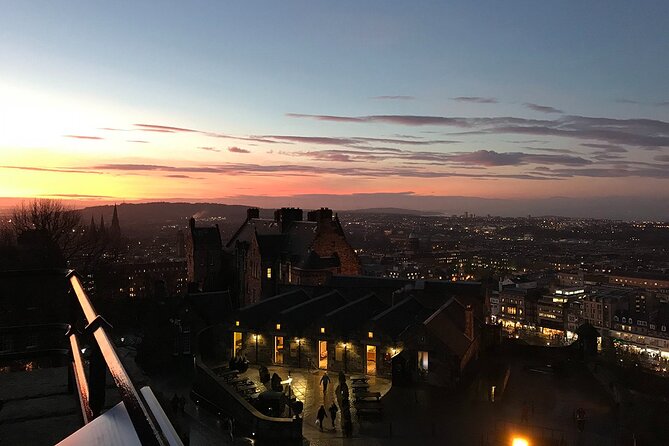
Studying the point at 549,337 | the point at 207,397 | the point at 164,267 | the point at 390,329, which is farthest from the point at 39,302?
the point at 549,337

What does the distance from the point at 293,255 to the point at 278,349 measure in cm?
1502

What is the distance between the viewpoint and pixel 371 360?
34188mm

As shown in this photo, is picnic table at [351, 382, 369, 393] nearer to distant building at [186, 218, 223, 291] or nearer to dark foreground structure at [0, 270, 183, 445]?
dark foreground structure at [0, 270, 183, 445]

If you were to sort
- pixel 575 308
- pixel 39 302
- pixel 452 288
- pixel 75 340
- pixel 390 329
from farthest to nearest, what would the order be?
1. pixel 575 308
2. pixel 452 288
3. pixel 390 329
4. pixel 39 302
5. pixel 75 340

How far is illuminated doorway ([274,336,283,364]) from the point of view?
1407 inches

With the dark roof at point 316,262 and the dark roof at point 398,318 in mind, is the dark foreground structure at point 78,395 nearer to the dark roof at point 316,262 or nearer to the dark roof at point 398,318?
the dark roof at point 398,318

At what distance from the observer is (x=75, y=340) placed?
13.5 ft

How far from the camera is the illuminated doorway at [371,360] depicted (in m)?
34.0

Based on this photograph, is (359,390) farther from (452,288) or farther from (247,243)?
(247,243)

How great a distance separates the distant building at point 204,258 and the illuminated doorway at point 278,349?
2340 cm

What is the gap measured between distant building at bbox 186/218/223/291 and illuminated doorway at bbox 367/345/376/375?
28.0m

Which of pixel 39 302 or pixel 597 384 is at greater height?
pixel 39 302

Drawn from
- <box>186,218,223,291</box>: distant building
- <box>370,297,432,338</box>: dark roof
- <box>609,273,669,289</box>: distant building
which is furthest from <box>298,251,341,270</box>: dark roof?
<box>609,273,669,289</box>: distant building

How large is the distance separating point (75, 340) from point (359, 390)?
26480 mm
